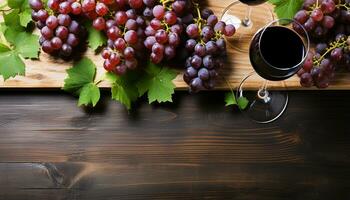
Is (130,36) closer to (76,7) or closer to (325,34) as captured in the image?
(76,7)

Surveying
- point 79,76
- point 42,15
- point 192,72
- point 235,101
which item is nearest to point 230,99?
point 235,101

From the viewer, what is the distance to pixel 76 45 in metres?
1.14

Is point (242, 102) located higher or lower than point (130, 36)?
lower

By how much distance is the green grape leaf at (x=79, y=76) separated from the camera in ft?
3.67

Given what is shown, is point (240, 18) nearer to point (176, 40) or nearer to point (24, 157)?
point (176, 40)

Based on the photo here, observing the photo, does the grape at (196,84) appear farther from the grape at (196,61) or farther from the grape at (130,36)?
the grape at (130,36)

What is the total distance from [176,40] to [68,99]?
27 cm

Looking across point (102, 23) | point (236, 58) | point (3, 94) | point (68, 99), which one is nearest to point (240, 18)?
point (236, 58)

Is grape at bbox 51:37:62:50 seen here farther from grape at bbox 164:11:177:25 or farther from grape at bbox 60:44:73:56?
grape at bbox 164:11:177:25

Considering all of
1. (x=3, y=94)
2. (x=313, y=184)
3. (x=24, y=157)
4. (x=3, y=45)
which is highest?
(x=3, y=45)

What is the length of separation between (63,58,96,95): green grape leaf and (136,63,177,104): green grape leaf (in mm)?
103

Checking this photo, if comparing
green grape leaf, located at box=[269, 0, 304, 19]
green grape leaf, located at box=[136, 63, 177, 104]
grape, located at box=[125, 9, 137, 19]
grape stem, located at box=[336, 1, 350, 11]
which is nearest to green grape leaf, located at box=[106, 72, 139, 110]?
green grape leaf, located at box=[136, 63, 177, 104]

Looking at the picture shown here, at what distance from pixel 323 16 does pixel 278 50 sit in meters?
0.16

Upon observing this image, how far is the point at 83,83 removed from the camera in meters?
1.13
